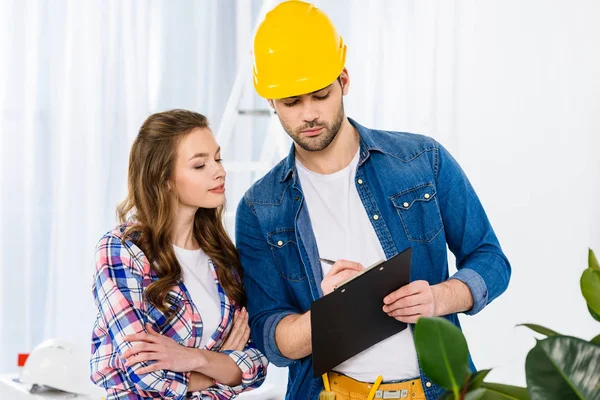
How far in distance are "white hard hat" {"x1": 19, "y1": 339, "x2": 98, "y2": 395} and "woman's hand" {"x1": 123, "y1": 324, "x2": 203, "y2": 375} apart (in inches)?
26.7

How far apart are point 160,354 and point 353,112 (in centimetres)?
238

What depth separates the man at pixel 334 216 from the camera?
1.55 m

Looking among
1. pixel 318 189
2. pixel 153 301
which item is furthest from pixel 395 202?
pixel 153 301

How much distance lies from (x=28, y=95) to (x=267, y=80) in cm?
202

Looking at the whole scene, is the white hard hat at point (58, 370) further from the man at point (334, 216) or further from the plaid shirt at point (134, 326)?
the man at point (334, 216)

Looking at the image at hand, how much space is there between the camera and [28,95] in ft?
10.7

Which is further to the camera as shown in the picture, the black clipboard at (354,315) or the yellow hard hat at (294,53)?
the yellow hard hat at (294,53)

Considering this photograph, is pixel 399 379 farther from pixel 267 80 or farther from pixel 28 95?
pixel 28 95

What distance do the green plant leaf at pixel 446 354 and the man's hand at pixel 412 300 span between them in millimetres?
828

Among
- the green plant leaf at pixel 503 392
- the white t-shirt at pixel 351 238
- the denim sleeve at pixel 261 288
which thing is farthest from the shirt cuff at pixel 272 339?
the green plant leaf at pixel 503 392

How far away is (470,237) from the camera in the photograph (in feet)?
5.32

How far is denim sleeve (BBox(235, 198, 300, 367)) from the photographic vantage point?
1618 mm

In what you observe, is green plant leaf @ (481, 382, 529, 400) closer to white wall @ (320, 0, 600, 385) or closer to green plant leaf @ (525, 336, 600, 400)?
green plant leaf @ (525, 336, 600, 400)

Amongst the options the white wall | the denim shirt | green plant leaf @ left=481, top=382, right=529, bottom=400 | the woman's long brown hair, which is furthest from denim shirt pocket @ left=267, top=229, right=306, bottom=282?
the white wall
